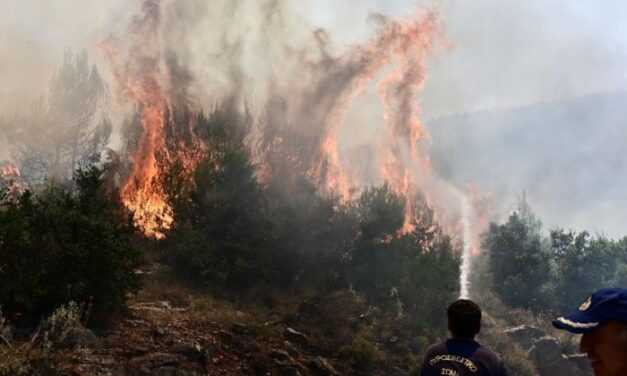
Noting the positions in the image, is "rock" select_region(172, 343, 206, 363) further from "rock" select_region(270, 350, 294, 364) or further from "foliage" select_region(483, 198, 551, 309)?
"foliage" select_region(483, 198, 551, 309)

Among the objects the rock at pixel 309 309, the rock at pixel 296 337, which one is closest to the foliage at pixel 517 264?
the rock at pixel 309 309

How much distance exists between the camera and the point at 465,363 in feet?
11.6

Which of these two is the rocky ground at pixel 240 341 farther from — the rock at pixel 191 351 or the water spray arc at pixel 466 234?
the water spray arc at pixel 466 234

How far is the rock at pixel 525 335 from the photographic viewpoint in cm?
3054

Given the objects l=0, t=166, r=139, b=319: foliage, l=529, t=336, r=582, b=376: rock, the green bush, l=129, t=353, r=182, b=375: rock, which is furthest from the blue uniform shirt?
l=529, t=336, r=582, b=376: rock

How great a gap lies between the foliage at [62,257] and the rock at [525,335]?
26.0 m

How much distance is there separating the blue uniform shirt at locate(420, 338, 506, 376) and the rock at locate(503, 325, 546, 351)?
30281 mm

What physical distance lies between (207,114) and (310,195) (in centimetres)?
1001

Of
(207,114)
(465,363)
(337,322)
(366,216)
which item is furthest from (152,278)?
(465,363)

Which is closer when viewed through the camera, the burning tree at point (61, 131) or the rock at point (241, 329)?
the rock at point (241, 329)

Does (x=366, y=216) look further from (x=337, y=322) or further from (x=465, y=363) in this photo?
(x=465, y=363)

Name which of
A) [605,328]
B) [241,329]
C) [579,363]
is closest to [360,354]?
[241,329]

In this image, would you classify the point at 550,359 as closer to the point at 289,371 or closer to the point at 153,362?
the point at 289,371

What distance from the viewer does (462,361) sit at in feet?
11.6
